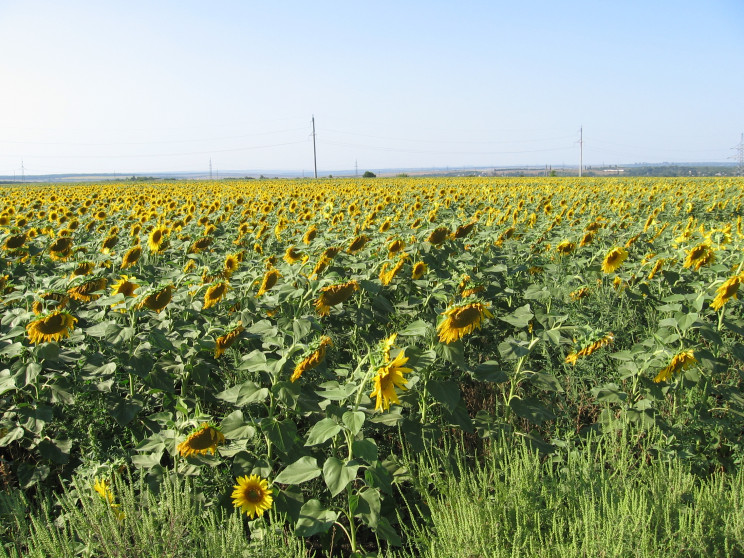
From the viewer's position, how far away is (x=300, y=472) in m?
2.06

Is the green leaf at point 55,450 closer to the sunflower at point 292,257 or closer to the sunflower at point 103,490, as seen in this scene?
the sunflower at point 103,490

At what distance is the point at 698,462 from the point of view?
8.99 feet

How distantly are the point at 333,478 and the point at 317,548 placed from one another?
813 millimetres

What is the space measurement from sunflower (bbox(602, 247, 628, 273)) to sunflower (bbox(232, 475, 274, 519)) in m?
Result: 3.11

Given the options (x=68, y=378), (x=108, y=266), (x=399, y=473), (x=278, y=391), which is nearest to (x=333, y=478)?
(x=278, y=391)

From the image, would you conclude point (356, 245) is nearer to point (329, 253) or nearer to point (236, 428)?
point (329, 253)

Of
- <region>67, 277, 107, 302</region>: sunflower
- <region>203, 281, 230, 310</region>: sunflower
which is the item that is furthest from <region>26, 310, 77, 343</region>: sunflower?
<region>203, 281, 230, 310</region>: sunflower

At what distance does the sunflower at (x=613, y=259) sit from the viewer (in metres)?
4.02

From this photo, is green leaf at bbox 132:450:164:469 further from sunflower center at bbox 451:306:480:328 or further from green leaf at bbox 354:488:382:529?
sunflower center at bbox 451:306:480:328

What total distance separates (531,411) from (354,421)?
121 centimetres

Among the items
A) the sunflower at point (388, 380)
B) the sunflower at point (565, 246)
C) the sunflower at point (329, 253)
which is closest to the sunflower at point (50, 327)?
the sunflower at point (329, 253)

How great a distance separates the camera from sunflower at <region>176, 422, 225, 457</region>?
198 centimetres

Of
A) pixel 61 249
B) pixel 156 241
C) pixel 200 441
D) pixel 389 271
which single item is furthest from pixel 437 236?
pixel 61 249

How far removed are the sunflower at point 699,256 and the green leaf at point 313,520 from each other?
314cm
